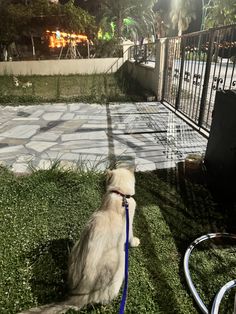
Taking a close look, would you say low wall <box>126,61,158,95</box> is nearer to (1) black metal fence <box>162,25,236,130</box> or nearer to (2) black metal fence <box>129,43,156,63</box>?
(2) black metal fence <box>129,43,156,63</box>

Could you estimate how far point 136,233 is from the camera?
3.56 m

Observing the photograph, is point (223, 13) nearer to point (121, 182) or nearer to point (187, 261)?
point (187, 261)

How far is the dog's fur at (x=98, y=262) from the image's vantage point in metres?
2.27

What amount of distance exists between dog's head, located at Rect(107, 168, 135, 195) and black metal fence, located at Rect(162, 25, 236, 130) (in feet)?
11.6

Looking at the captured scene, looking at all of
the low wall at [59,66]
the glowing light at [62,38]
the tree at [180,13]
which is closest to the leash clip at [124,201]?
the low wall at [59,66]

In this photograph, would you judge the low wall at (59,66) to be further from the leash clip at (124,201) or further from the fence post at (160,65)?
the leash clip at (124,201)

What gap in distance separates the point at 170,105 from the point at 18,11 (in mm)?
15046

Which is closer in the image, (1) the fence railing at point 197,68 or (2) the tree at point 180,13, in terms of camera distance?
(1) the fence railing at point 197,68

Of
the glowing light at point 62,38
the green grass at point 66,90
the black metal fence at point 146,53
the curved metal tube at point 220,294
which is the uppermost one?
the glowing light at point 62,38

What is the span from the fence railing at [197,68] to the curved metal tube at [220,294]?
12.2 ft

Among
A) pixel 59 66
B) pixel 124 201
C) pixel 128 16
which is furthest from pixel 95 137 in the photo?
pixel 128 16

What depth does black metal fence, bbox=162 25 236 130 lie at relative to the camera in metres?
6.23

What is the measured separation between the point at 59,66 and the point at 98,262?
17.6 meters

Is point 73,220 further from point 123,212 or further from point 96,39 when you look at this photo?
point 96,39
